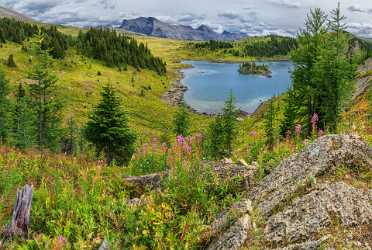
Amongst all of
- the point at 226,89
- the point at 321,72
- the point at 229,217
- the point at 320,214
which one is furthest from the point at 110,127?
the point at 226,89

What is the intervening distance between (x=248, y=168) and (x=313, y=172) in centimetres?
216

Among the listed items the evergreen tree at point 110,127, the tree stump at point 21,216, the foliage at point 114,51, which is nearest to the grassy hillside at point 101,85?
the foliage at point 114,51

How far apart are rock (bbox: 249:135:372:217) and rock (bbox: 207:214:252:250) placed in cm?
50

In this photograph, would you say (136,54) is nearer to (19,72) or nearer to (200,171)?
(19,72)

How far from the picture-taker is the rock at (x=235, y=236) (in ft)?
21.0

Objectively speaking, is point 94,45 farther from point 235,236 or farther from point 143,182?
point 235,236

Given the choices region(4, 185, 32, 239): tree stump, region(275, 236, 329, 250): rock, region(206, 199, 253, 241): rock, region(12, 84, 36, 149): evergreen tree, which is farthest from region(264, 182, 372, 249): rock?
region(12, 84, 36, 149): evergreen tree

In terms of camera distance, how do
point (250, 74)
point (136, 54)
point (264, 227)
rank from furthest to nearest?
point (250, 74) < point (136, 54) < point (264, 227)

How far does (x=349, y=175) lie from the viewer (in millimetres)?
7438

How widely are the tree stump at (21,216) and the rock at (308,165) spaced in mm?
4284

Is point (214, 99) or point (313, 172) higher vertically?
point (313, 172)

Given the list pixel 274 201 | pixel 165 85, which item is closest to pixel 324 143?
pixel 274 201

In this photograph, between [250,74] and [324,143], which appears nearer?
[324,143]

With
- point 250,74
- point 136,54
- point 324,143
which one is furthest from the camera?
point 250,74
